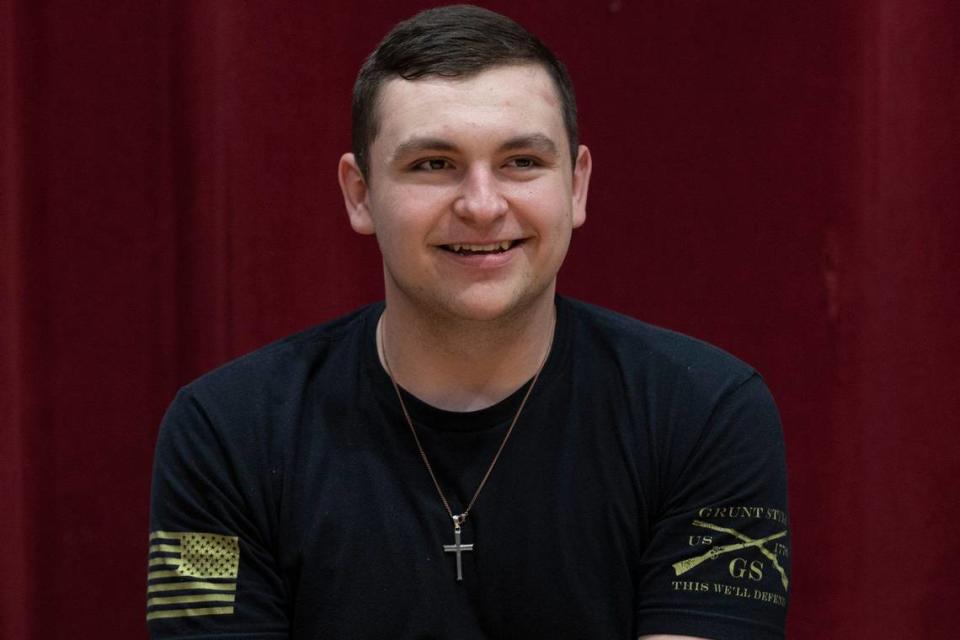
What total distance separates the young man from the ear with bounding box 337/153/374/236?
0.17 feet

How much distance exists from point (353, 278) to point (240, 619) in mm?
636

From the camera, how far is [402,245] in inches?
52.8

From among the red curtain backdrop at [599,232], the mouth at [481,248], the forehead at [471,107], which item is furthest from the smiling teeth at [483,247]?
the red curtain backdrop at [599,232]

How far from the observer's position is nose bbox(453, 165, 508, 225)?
4.27 feet

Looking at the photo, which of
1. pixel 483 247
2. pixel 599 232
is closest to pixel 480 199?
pixel 483 247

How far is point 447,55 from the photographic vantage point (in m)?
1.36

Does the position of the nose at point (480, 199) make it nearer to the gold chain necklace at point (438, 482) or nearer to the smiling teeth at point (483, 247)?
the smiling teeth at point (483, 247)

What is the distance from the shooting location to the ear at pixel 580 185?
1466 mm

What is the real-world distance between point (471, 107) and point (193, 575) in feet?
1.82

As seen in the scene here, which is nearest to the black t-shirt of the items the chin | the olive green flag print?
the olive green flag print

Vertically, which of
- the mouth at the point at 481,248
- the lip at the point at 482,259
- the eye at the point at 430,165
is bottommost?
the lip at the point at 482,259

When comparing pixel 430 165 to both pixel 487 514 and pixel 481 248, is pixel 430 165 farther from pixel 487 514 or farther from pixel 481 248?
pixel 487 514

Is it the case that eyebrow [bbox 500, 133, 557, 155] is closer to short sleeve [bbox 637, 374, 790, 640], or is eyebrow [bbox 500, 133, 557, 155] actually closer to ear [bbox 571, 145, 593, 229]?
ear [bbox 571, 145, 593, 229]

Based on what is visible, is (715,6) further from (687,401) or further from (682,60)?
(687,401)
